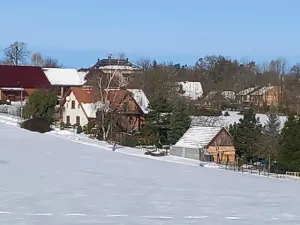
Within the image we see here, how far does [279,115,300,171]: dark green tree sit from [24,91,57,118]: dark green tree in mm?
20512

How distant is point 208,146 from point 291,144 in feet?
15.8

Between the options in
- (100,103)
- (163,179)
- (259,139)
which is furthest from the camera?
(100,103)

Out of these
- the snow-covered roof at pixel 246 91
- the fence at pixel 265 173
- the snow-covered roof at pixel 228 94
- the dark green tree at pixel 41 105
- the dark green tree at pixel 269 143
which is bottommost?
the fence at pixel 265 173

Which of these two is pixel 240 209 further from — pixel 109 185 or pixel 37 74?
pixel 37 74

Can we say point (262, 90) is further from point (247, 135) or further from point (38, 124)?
point (247, 135)

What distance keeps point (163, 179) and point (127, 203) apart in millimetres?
6549

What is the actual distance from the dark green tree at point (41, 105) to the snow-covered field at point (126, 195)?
20.9 m

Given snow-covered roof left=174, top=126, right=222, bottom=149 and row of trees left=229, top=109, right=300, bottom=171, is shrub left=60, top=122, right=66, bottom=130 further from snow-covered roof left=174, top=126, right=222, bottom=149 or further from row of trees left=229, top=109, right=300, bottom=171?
row of trees left=229, top=109, right=300, bottom=171

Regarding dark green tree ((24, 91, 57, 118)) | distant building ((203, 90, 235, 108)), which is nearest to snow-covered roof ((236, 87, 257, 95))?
distant building ((203, 90, 235, 108))

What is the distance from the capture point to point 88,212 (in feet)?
39.3

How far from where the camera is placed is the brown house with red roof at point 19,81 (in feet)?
231

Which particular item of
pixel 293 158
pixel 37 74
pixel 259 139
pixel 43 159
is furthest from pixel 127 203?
pixel 37 74

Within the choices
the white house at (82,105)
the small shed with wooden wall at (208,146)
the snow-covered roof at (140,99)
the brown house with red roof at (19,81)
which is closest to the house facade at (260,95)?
the snow-covered roof at (140,99)

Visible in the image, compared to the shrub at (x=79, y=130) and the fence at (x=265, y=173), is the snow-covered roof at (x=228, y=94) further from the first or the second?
the fence at (x=265, y=173)
